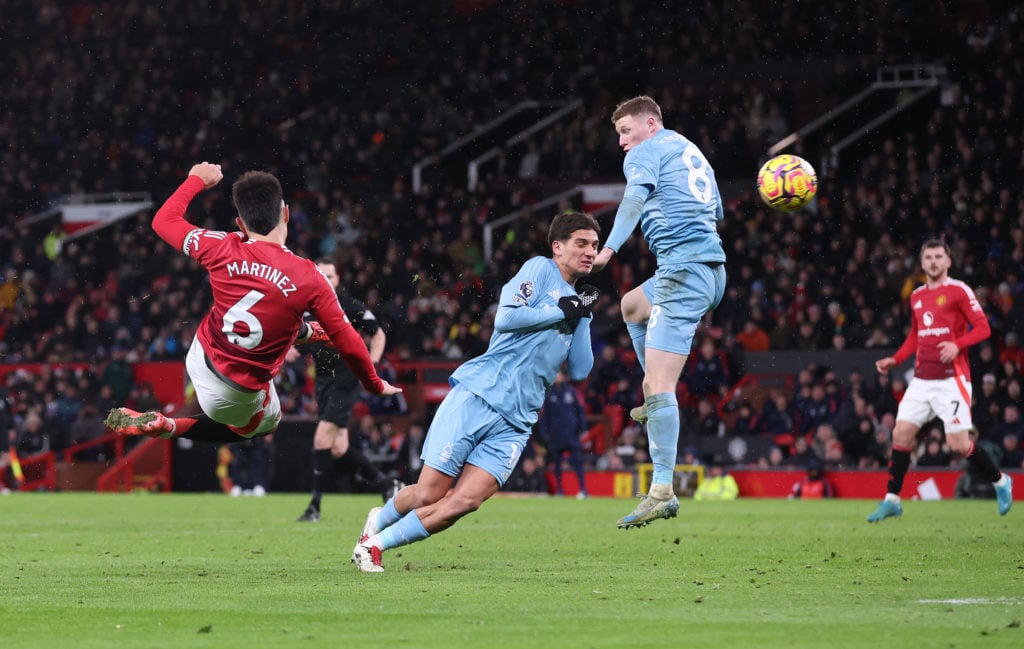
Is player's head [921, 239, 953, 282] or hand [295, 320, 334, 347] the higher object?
player's head [921, 239, 953, 282]

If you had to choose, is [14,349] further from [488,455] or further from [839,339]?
[488,455]

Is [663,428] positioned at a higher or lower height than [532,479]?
higher

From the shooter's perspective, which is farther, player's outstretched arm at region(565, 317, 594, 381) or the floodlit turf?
player's outstretched arm at region(565, 317, 594, 381)

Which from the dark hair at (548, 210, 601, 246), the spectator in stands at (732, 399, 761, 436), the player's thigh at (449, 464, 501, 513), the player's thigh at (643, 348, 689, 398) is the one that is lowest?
the spectator in stands at (732, 399, 761, 436)

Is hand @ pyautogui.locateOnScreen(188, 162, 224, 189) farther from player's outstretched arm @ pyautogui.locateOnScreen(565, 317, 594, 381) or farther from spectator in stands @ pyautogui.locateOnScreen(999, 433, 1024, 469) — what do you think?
spectator in stands @ pyautogui.locateOnScreen(999, 433, 1024, 469)

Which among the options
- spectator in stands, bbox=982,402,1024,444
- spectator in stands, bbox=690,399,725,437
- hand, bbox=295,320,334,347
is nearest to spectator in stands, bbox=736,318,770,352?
spectator in stands, bbox=690,399,725,437

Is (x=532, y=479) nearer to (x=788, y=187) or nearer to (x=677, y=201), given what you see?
(x=788, y=187)

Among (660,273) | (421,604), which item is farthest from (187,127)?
(421,604)

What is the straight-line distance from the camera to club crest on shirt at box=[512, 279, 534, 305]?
7785mm

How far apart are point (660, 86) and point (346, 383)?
19.1 meters

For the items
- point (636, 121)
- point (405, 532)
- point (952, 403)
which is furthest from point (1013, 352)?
point (405, 532)

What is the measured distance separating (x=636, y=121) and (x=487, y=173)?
23728 mm

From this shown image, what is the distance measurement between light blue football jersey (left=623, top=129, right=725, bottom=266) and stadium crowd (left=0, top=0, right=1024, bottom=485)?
11109 mm

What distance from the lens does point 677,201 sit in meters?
8.96
